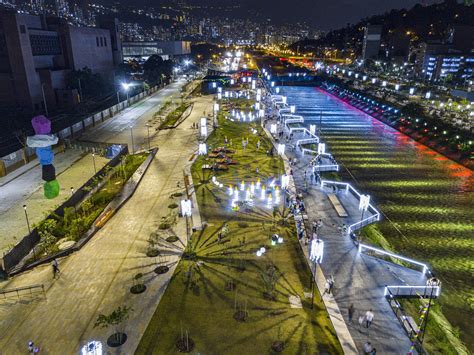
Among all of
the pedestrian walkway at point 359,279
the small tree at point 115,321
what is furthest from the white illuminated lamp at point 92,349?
the pedestrian walkway at point 359,279

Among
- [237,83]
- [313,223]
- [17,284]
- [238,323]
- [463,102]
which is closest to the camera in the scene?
[238,323]

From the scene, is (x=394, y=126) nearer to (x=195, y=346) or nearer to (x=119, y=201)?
(x=119, y=201)

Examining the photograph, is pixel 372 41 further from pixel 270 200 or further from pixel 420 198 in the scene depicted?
pixel 270 200

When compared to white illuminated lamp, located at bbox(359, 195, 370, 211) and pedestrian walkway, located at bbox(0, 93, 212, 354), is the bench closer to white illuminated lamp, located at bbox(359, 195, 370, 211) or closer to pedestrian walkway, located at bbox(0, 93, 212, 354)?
white illuminated lamp, located at bbox(359, 195, 370, 211)

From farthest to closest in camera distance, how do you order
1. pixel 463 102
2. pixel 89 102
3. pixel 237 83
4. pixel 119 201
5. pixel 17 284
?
pixel 237 83, pixel 89 102, pixel 463 102, pixel 119 201, pixel 17 284

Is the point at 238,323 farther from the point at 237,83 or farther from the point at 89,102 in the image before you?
the point at 237,83

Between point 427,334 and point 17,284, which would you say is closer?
point 427,334

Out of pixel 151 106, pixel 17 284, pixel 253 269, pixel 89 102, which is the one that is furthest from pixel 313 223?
pixel 89 102
